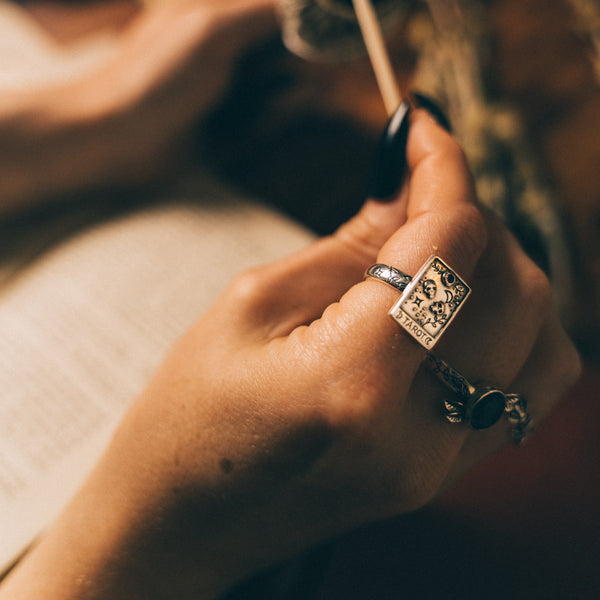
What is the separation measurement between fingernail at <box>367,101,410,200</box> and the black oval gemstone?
0.53 ft

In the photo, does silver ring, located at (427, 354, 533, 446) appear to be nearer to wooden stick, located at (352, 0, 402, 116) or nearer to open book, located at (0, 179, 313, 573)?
wooden stick, located at (352, 0, 402, 116)

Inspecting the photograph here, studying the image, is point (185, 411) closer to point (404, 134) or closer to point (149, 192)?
point (404, 134)

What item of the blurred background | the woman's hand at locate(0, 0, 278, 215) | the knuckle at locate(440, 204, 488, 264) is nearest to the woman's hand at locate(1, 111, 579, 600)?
the knuckle at locate(440, 204, 488, 264)

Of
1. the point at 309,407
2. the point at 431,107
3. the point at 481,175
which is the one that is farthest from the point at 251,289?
the point at 481,175

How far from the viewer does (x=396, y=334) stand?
276 millimetres

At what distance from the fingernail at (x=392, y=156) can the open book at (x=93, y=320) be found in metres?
0.25

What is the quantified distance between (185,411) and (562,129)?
2.12ft

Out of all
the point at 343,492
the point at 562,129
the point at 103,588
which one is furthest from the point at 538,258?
the point at 103,588

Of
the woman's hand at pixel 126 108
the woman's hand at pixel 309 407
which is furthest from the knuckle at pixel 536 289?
the woman's hand at pixel 126 108

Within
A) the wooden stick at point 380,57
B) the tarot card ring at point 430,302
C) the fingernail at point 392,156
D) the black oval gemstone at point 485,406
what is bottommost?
the black oval gemstone at point 485,406

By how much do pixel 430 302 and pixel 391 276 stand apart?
0.03m

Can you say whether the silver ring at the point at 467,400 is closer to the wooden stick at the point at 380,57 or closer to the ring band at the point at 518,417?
the ring band at the point at 518,417

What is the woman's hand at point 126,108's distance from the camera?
64 cm

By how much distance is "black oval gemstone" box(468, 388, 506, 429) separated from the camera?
310 mm
